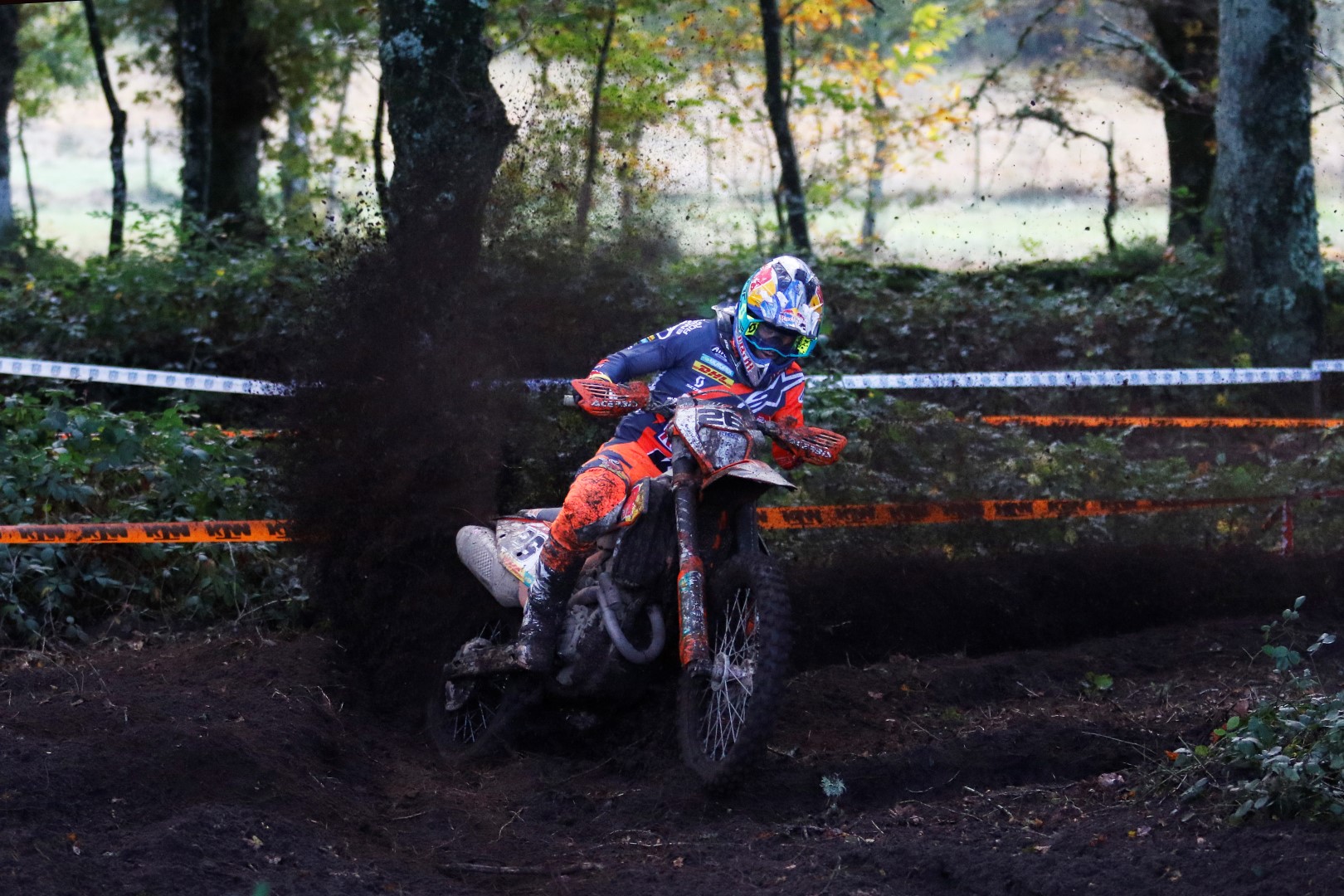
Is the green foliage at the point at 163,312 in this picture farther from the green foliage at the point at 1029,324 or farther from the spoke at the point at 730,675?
the spoke at the point at 730,675

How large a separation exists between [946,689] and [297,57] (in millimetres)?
16006

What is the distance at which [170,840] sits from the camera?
4312 mm

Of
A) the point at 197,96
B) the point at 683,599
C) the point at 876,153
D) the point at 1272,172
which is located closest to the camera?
the point at 683,599

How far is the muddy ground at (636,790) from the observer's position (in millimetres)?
4215

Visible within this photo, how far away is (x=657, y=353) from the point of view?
6.02 metres

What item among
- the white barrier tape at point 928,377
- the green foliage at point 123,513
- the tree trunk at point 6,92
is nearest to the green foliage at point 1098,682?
the white barrier tape at point 928,377

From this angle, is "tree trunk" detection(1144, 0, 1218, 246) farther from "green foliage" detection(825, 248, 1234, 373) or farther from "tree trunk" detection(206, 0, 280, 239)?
"tree trunk" detection(206, 0, 280, 239)

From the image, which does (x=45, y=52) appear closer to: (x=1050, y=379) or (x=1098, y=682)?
(x=1050, y=379)

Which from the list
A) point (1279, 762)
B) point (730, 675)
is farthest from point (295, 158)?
point (1279, 762)

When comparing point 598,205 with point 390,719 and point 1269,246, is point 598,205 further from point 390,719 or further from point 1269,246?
point 1269,246

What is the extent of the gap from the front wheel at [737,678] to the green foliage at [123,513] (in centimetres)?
299

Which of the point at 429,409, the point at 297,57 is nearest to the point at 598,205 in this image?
the point at 429,409

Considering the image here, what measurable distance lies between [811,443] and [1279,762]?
2.07m

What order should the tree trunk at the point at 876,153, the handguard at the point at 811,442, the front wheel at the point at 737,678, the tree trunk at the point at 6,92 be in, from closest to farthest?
the front wheel at the point at 737,678, the handguard at the point at 811,442, the tree trunk at the point at 6,92, the tree trunk at the point at 876,153
